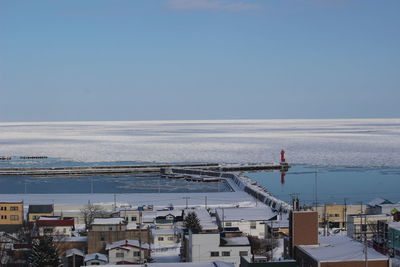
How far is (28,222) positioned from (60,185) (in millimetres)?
15771

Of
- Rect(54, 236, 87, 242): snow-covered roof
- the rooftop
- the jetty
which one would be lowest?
Rect(54, 236, 87, 242): snow-covered roof

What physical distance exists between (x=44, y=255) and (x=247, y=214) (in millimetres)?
8211

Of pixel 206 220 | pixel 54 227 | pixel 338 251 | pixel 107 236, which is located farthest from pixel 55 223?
pixel 338 251

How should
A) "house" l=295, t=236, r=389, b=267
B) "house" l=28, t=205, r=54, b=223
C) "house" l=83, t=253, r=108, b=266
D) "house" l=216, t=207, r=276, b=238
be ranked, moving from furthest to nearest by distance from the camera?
"house" l=28, t=205, r=54, b=223 < "house" l=216, t=207, r=276, b=238 < "house" l=83, t=253, r=108, b=266 < "house" l=295, t=236, r=389, b=267

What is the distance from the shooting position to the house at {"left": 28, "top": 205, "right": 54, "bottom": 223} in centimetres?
2144

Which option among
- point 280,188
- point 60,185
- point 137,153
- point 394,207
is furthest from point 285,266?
point 137,153

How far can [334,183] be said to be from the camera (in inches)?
1318

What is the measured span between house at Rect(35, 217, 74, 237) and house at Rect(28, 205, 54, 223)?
206 cm

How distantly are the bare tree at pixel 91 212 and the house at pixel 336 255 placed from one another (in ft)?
30.5

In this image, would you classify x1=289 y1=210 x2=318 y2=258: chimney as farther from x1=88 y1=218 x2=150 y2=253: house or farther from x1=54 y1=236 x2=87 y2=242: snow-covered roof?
x1=54 y1=236 x2=87 y2=242: snow-covered roof

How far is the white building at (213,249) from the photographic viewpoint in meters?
13.6

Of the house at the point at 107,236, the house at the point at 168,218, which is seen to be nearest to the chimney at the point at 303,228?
the house at the point at 107,236

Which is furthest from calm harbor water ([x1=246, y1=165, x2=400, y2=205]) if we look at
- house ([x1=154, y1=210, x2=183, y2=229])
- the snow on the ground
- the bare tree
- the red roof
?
the red roof

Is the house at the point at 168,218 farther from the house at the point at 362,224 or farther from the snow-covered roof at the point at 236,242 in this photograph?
the snow-covered roof at the point at 236,242
